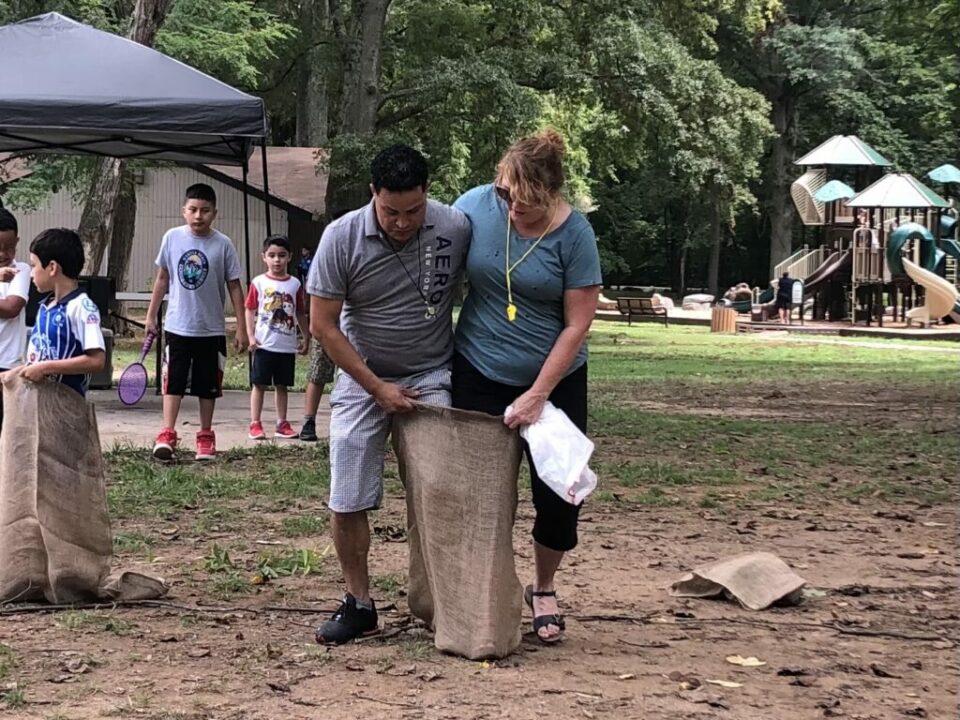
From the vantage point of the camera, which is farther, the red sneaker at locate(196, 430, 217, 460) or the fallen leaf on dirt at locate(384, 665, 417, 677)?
the red sneaker at locate(196, 430, 217, 460)

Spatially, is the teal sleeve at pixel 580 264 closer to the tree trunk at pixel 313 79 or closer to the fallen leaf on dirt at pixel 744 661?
the fallen leaf on dirt at pixel 744 661

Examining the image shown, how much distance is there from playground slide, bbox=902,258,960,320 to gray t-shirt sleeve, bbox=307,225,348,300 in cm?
3044

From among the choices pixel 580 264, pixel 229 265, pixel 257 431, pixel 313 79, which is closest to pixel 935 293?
pixel 313 79

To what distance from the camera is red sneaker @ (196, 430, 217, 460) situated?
866 centimetres

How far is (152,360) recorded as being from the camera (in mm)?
17953

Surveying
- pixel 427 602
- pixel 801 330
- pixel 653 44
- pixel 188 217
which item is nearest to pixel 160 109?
pixel 188 217

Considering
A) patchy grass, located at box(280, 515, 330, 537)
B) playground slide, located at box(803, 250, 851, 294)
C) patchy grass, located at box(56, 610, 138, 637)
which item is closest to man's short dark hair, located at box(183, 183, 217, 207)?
patchy grass, located at box(280, 515, 330, 537)

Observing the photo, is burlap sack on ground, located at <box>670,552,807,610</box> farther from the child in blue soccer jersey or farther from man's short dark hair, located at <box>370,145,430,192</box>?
the child in blue soccer jersey

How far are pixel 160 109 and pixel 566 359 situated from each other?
5.54 metres

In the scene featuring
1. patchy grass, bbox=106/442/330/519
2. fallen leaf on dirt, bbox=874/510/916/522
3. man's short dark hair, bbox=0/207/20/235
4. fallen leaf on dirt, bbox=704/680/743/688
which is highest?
man's short dark hair, bbox=0/207/20/235

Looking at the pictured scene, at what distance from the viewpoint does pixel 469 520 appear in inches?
174

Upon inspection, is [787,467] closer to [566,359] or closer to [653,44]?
[566,359]

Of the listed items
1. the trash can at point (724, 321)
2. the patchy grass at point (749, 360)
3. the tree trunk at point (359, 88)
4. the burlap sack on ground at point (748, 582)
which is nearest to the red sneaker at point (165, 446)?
the burlap sack on ground at point (748, 582)

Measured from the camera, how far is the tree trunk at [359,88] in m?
18.6
